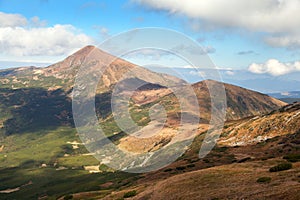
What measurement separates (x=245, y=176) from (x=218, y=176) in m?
5.54

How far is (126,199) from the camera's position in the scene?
54938 millimetres

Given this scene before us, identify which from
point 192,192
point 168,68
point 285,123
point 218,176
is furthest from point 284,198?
point 285,123

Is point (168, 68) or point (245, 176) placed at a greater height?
point (168, 68)

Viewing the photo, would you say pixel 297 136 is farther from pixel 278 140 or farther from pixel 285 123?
pixel 285 123

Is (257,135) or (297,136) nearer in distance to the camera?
(297,136)

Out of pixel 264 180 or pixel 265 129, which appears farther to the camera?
pixel 265 129

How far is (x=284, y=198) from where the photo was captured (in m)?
29.0

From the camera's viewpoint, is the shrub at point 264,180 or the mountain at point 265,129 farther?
the mountain at point 265,129

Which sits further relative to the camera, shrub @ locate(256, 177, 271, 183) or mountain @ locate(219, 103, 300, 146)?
mountain @ locate(219, 103, 300, 146)

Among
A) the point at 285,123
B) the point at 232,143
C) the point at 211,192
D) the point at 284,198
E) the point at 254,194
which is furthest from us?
the point at 232,143

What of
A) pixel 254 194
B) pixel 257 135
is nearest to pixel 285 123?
pixel 257 135

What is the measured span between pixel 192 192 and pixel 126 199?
1627 centimetres

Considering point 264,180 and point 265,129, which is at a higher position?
point 264,180

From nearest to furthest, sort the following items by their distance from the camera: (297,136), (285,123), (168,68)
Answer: (168,68)
(297,136)
(285,123)
